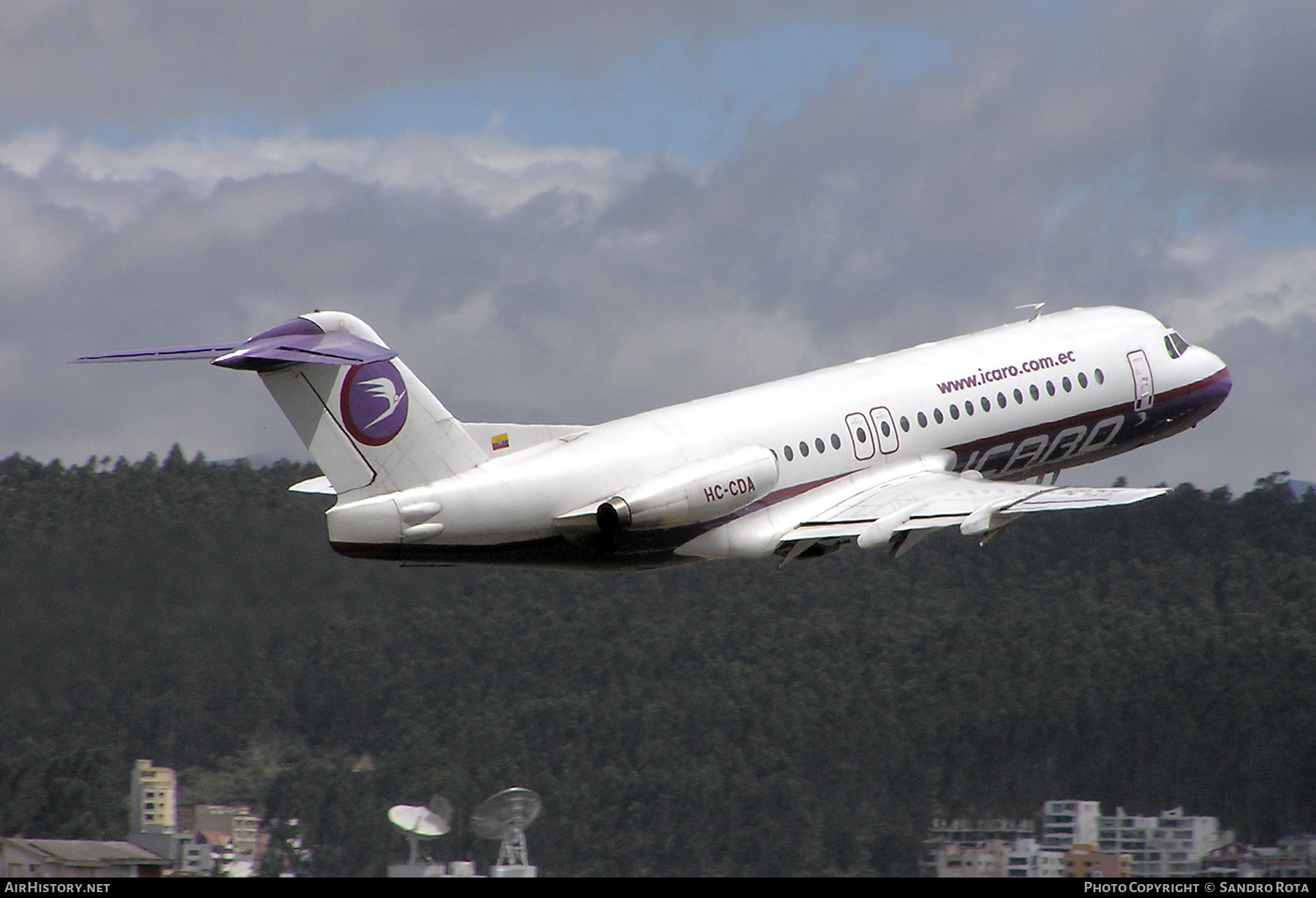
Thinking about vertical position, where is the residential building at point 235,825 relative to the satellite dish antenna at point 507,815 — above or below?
above

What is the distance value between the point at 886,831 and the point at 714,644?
1645cm

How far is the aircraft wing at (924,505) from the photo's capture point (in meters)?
40.6

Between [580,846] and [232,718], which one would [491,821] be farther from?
[580,846]

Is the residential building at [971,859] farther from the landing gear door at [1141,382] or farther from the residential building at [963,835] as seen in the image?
the landing gear door at [1141,382]

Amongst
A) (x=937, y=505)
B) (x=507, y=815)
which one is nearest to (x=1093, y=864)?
(x=507, y=815)

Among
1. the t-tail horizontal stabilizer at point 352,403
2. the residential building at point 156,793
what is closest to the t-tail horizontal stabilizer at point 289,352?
the t-tail horizontal stabilizer at point 352,403

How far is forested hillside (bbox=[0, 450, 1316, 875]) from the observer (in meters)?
85.9

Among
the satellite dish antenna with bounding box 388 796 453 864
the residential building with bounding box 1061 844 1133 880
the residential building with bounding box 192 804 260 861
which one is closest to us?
the satellite dish antenna with bounding box 388 796 453 864

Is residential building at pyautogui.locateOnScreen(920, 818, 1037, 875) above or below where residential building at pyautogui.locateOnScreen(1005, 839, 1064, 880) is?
above

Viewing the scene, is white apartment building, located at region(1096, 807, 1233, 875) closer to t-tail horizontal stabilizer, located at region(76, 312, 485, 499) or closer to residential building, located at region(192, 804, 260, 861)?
residential building, located at region(192, 804, 260, 861)

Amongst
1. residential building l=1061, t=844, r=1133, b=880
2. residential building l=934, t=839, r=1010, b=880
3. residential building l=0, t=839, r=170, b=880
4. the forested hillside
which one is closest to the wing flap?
the forested hillside

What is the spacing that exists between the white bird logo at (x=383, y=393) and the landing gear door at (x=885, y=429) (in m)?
11.4

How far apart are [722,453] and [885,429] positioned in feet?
15.8

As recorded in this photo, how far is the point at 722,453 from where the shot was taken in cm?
4225
